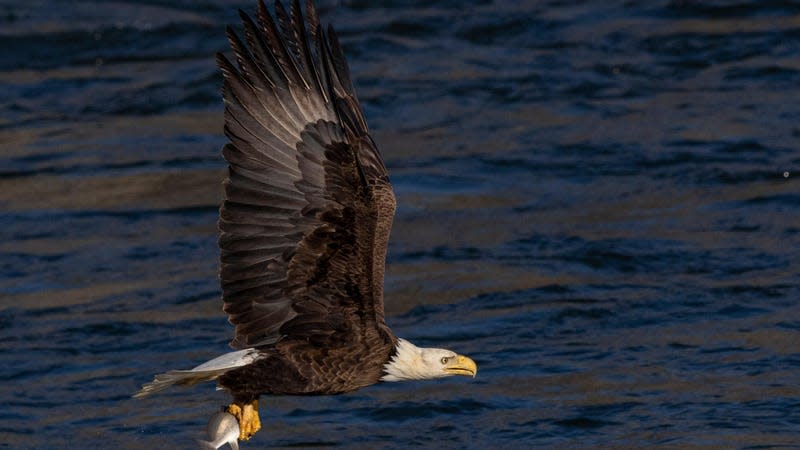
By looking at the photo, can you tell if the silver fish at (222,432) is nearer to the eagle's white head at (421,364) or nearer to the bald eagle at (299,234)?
the bald eagle at (299,234)

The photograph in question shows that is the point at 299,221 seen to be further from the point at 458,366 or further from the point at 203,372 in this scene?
the point at 458,366

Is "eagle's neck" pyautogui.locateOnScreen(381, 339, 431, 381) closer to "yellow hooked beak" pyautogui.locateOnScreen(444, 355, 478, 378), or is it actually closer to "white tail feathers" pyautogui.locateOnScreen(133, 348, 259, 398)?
"yellow hooked beak" pyautogui.locateOnScreen(444, 355, 478, 378)

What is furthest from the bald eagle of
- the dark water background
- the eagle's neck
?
the dark water background

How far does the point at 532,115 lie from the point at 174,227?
2947 millimetres

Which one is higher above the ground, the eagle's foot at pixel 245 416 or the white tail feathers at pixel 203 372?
the white tail feathers at pixel 203 372

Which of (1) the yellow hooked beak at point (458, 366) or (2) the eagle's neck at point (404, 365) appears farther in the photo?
(1) the yellow hooked beak at point (458, 366)

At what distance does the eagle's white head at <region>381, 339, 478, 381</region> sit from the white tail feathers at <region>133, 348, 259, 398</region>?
0.54 meters

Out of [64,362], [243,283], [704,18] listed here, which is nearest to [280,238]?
[243,283]

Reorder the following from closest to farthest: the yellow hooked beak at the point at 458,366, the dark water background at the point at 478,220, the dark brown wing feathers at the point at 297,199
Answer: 1. the dark brown wing feathers at the point at 297,199
2. the yellow hooked beak at the point at 458,366
3. the dark water background at the point at 478,220

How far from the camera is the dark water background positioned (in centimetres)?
864

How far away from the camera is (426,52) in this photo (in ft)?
43.6

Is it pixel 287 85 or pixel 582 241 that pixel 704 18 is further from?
pixel 287 85

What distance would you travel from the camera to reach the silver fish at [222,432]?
21.2ft

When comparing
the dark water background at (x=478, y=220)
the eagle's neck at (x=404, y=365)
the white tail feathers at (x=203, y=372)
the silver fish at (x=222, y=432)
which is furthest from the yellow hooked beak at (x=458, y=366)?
the dark water background at (x=478, y=220)
